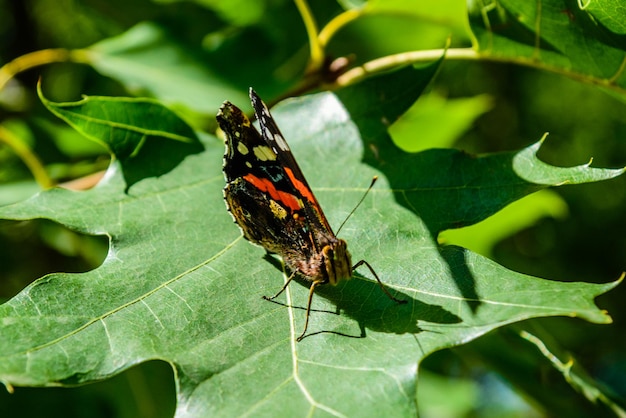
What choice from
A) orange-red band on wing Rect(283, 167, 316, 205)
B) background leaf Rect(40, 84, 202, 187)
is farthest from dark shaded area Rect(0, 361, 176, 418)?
orange-red band on wing Rect(283, 167, 316, 205)

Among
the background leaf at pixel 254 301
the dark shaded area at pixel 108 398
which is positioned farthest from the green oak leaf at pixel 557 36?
the dark shaded area at pixel 108 398

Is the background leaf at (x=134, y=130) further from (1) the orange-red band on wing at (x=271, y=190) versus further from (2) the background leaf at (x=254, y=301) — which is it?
(1) the orange-red band on wing at (x=271, y=190)

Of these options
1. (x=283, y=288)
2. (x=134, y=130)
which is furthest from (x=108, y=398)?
(x=283, y=288)

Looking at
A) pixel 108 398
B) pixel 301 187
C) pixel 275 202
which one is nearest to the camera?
pixel 301 187

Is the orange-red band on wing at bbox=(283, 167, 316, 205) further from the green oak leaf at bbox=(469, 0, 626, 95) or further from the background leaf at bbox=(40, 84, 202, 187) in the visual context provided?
the green oak leaf at bbox=(469, 0, 626, 95)

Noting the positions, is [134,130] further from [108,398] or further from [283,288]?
[108,398]

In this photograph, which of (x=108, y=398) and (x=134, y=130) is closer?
(x=134, y=130)

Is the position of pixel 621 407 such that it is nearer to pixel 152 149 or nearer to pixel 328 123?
pixel 328 123

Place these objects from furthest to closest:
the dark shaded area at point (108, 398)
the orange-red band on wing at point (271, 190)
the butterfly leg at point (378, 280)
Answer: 1. the dark shaded area at point (108, 398)
2. the orange-red band on wing at point (271, 190)
3. the butterfly leg at point (378, 280)

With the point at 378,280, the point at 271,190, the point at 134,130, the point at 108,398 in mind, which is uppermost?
the point at 134,130
